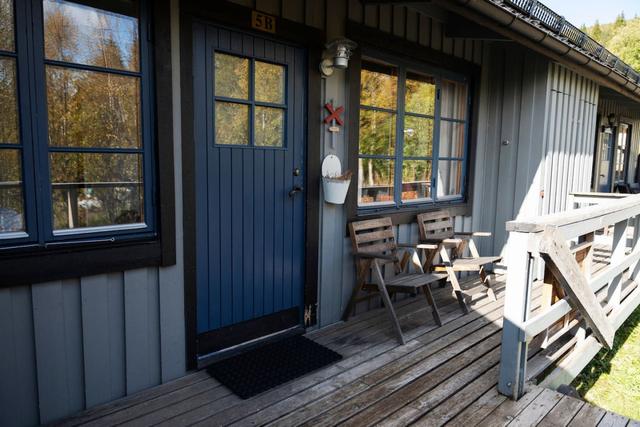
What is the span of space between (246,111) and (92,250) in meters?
1.25

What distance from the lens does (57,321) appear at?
7.17ft

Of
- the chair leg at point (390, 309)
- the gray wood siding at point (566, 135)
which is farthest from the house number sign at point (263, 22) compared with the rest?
the gray wood siding at point (566, 135)

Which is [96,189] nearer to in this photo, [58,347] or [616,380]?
[58,347]

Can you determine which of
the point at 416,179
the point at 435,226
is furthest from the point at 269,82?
the point at 435,226

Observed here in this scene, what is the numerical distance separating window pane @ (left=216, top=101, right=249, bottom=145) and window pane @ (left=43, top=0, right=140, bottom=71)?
1.83 feet

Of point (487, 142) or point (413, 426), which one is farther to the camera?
point (487, 142)

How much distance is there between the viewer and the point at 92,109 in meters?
2.26

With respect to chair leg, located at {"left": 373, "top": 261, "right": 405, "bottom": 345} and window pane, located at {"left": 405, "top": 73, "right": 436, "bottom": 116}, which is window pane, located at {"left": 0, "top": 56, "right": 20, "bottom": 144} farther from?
window pane, located at {"left": 405, "top": 73, "right": 436, "bottom": 116}

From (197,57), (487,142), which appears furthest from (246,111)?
(487,142)

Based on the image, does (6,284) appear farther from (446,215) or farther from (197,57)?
(446,215)

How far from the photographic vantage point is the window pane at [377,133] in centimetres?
371

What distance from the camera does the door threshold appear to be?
2801mm

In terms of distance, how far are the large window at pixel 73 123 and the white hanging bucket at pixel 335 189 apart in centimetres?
126

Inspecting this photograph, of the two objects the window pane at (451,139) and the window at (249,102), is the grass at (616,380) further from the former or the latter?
the window at (249,102)
